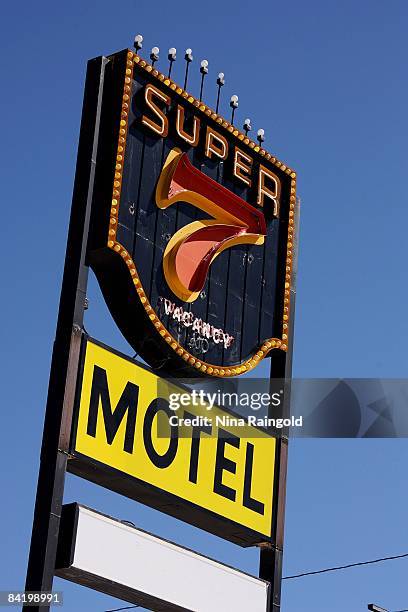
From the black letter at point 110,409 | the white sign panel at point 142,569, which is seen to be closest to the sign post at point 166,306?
the black letter at point 110,409

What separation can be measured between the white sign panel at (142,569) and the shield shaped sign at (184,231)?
2.59 meters

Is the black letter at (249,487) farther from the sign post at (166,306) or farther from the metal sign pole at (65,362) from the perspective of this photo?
the metal sign pole at (65,362)

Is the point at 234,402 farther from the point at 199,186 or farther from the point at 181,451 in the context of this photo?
the point at 199,186

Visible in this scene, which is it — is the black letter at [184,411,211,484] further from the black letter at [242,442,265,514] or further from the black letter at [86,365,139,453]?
the black letter at [86,365,139,453]

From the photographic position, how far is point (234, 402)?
59.6 ft

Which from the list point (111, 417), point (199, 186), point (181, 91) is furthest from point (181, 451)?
point (181, 91)

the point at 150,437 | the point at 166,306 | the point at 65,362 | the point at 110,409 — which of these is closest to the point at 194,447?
the point at 150,437

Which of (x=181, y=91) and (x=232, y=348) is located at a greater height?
(x=181, y=91)

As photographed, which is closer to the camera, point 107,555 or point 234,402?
point 107,555

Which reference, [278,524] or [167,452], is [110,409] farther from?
[278,524]

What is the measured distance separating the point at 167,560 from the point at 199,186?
17.0 ft

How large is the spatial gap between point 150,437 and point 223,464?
142 centimetres

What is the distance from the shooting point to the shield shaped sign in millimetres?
16703

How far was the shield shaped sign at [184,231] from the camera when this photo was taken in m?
16.7
